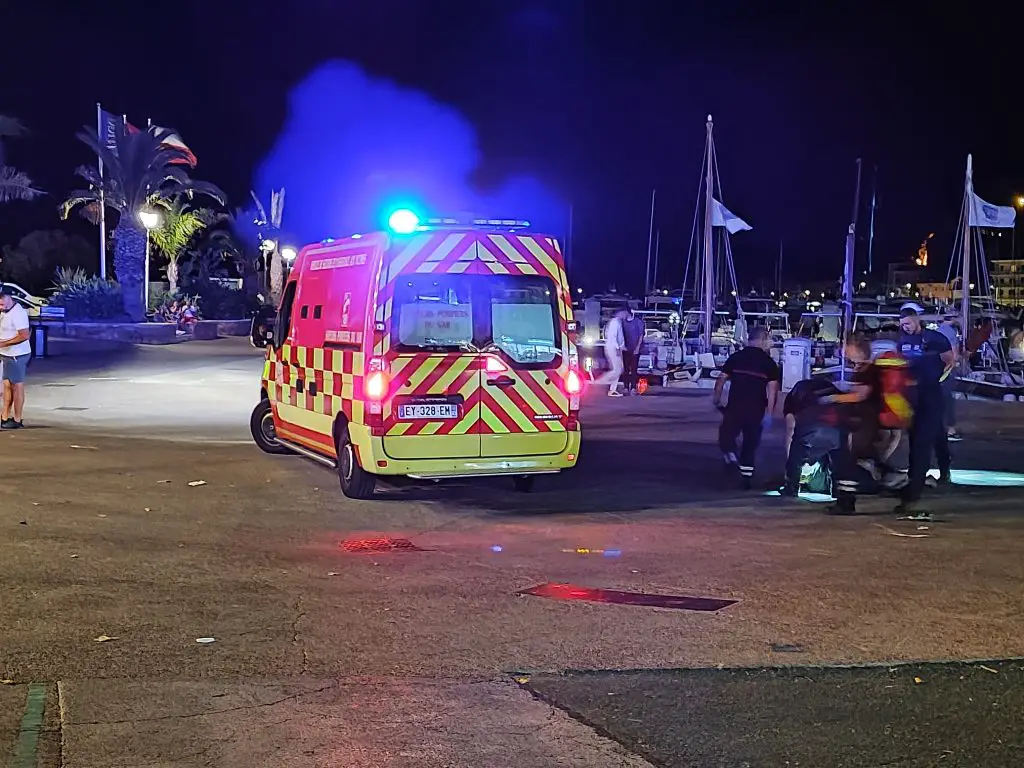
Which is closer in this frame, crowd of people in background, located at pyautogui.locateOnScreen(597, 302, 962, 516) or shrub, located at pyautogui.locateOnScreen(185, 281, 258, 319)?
crowd of people in background, located at pyautogui.locateOnScreen(597, 302, 962, 516)

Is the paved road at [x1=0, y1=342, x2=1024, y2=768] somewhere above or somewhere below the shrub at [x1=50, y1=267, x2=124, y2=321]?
below

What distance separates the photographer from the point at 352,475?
1035 centimetres

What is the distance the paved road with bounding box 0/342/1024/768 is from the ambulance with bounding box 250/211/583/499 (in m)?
0.50

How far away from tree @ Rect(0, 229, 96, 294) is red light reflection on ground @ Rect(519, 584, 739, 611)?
5520cm

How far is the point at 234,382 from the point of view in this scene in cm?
2298

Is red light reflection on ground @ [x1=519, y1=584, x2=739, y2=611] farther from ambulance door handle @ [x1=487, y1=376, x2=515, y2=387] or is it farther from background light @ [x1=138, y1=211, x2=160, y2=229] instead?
background light @ [x1=138, y1=211, x2=160, y2=229]

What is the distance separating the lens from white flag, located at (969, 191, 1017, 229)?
25.2 metres

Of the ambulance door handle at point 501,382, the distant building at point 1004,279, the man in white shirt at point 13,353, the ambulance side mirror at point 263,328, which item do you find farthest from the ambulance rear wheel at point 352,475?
the distant building at point 1004,279

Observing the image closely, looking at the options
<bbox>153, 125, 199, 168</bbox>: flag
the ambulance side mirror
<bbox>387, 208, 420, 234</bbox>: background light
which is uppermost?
<bbox>153, 125, 199, 168</bbox>: flag

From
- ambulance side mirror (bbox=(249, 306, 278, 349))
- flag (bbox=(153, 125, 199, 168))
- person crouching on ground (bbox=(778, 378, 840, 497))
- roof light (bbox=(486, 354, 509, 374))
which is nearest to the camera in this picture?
roof light (bbox=(486, 354, 509, 374))

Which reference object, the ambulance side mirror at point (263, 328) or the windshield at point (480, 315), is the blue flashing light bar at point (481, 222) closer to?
the windshield at point (480, 315)

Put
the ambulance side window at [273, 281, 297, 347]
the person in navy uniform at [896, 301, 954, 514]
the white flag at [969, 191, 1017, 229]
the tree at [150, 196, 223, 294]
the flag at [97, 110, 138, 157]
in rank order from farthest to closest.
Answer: the tree at [150, 196, 223, 294] → the flag at [97, 110, 138, 157] → the white flag at [969, 191, 1017, 229] → the ambulance side window at [273, 281, 297, 347] → the person in navy uniform at [896, 301, 954, 514]

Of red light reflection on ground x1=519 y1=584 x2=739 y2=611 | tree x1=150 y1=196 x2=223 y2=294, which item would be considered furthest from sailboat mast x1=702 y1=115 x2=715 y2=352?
tree x1=150 y1=196 x2=223 y2=294

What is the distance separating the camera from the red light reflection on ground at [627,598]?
6934 mm
